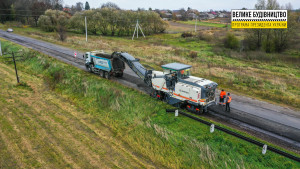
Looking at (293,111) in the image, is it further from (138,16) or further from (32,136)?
(138,16)

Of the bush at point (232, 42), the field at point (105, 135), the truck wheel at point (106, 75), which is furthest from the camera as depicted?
the bush at point (232, 42)

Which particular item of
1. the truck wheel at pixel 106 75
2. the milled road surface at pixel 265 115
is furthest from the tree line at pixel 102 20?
the milled road surface at pixel 265 115

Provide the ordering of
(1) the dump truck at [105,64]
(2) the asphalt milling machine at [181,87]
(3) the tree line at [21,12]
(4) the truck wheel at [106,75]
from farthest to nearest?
(3) the tree line at [21,12], (4) the truck wheel at [106,75], (1) the dump truck at [105,64], (2) the asphalt milling machine at [181,87]

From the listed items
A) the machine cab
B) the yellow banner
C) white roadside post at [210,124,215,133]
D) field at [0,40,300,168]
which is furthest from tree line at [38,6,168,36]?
white roadside post at [210,124,215,133]

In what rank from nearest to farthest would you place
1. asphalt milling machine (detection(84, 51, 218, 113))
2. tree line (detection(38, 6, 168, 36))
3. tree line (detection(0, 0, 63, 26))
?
asphalt milling machine (detection(84, 51, 218, 113)) < tree line (detection(38, 6, 168, 36)) < tree line (detection(0, 0, 63, 26))

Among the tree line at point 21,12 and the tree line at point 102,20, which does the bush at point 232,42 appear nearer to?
the tree line at point 102,20

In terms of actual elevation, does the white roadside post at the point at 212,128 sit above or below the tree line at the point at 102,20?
below

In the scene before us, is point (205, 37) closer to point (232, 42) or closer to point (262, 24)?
point (232, 42)

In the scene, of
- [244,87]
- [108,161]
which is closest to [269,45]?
[244,87]

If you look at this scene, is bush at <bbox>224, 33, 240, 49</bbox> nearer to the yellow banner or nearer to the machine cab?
the yellow banner
